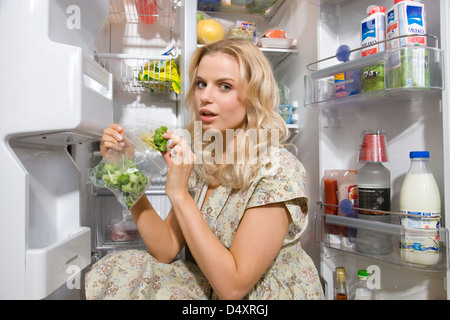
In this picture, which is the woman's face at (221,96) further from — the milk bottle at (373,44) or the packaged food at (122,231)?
the packaged food at (122,231)

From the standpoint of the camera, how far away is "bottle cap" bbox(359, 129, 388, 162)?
103 cm

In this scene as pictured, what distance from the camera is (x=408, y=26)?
36.8 inches

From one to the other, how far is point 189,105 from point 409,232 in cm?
81

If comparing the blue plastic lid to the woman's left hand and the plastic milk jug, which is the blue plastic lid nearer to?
the plastic milk jug

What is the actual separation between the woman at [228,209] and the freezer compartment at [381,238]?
177 millimetres

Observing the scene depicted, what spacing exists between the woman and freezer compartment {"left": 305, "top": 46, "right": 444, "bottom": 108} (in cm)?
23

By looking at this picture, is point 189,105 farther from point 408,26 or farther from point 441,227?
point 441,227

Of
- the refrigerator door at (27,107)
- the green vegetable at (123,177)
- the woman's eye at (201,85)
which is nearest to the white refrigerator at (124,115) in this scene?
the refrigerator door at (27,107)

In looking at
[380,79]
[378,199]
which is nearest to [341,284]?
[378,199]

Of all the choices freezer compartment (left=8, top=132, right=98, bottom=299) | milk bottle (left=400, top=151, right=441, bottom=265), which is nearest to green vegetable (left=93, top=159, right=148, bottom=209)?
freezer compartment (left=8, top=132, right=98, bottom=299)

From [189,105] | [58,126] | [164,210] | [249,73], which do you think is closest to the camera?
[58,126]

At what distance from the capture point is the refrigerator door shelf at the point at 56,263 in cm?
75
